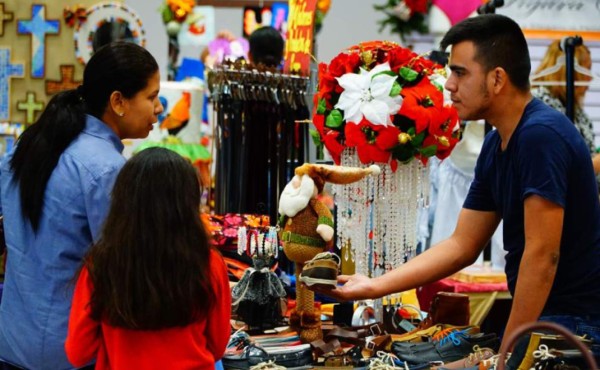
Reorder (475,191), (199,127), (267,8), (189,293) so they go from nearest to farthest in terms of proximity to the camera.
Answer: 1. (189,293)
2. (475,191)
3. (199,127)
4. (267,8)

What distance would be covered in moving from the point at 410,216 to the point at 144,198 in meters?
1.24

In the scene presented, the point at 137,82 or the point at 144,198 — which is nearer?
the point at 144,198

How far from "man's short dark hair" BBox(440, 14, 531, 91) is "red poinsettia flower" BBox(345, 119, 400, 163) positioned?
585 mm

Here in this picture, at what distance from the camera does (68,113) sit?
2271 mm

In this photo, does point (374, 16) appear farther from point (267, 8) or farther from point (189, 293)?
point (189, 293)

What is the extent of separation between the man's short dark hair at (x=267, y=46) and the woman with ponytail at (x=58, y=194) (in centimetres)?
198

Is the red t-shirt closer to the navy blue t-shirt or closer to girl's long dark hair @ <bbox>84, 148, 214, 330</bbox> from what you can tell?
girl's long dark hair @ <bbox>84, 148, 214, 330</bbox>

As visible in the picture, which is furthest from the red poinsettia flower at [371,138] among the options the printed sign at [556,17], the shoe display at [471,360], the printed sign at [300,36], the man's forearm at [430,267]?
the printed sign at [556,17]

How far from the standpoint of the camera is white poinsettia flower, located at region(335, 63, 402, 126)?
9.39ft

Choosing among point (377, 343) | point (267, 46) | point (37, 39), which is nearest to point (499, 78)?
point (377, 343)

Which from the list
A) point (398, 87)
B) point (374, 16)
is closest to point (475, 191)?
point (398, 87)

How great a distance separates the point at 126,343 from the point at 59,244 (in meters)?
0.31

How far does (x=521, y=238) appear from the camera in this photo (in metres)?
2.34

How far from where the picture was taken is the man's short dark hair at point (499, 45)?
2336 millimetres
